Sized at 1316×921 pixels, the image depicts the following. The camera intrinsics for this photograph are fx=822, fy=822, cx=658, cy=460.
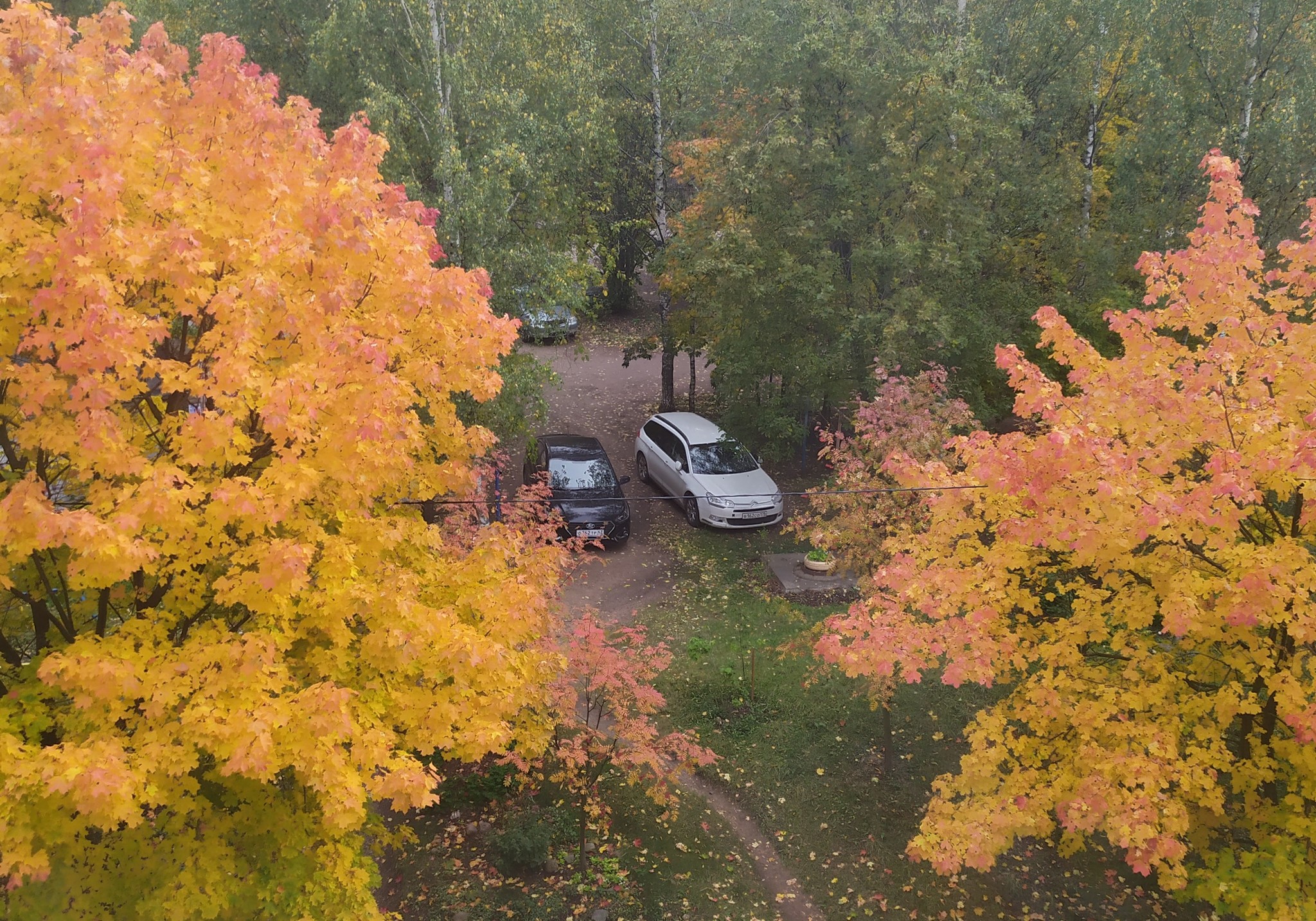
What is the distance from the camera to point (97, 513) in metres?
5.06

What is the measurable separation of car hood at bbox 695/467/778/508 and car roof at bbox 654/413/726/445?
2.88 feet

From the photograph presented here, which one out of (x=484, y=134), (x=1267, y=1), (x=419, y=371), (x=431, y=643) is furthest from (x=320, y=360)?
(x=1267, y=1)

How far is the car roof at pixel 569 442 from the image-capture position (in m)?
17.5

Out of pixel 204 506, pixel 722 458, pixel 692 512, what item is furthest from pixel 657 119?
pixel 204 506

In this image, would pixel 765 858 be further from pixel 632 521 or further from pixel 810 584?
pixel 632 521

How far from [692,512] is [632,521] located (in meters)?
1.41

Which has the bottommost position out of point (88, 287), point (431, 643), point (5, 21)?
point (431, 643)

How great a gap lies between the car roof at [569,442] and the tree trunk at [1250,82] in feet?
44.2

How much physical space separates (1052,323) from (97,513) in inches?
305

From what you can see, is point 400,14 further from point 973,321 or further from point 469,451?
point 973,321

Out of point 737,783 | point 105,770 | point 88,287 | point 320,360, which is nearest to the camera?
point 105,770

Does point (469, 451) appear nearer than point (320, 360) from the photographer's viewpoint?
No

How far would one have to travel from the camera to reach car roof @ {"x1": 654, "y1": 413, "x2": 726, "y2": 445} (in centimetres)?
1750

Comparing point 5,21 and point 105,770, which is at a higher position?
point 5,21
